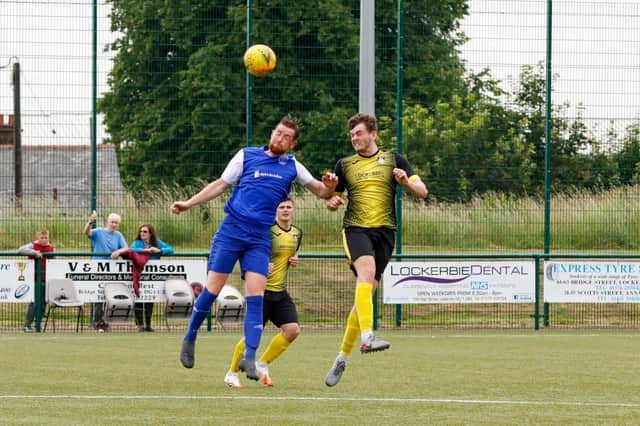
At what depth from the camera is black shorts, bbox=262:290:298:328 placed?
10.6 metres

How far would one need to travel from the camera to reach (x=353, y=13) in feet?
79.4

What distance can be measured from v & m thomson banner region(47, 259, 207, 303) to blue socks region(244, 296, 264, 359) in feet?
27.3

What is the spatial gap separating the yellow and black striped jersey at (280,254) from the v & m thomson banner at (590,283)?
28.0 ft

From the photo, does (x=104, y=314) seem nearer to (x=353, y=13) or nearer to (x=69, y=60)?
(x=69, y=60)

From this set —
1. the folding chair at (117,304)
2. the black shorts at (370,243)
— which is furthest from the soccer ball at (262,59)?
the folding chair at (117,304)

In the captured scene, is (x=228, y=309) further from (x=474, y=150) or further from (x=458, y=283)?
(x=474, y=150)

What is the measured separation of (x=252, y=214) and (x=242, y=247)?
0.92ft

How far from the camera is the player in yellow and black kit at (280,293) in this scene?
34.1 ft

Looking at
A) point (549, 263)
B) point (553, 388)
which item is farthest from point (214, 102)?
point (553, 388)

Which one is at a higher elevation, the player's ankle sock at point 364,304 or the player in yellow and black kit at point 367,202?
the player in yellow and black kit at point 367,202

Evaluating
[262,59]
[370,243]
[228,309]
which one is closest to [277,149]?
[370,243]

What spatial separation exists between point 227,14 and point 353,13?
4215 mm

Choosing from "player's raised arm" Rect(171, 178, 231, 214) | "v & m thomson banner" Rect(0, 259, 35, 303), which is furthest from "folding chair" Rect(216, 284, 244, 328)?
"player's raised arm" Rect(171, 178, 231, 214)

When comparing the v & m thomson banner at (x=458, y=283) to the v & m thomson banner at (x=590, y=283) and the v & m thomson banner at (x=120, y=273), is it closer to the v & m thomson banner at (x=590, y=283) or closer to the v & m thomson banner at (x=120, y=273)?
the v & m thomson banner at (x=590, y=283)
